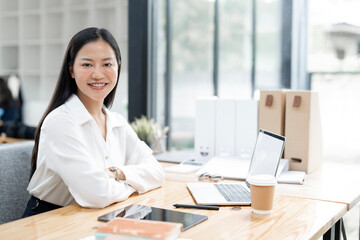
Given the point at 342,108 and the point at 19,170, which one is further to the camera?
the point at 342,108

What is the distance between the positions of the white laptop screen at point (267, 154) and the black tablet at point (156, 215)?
0.44m

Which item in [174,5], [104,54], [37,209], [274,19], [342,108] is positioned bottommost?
[37,209]

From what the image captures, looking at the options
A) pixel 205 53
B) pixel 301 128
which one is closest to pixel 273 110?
pixel 301 128

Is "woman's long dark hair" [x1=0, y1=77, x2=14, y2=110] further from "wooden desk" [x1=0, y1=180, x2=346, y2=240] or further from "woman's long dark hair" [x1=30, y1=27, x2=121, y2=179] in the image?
"wooden desk" [x1=0, y1=180, x2=346, y2=240]

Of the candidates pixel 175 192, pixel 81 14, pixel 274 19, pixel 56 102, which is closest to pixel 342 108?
pixel 274 19

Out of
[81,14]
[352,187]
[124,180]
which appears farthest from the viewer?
[81,14]

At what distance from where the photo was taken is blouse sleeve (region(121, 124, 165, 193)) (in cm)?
177

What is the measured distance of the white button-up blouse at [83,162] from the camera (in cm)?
158

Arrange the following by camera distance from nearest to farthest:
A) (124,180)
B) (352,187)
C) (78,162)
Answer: (78,162) < (124,180) < (352,187)

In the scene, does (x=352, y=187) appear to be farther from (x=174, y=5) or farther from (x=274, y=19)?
(x=174, y=5)

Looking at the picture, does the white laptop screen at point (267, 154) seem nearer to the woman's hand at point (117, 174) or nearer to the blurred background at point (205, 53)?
the woman's hand at point (117, 174)

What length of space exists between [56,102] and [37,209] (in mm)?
447

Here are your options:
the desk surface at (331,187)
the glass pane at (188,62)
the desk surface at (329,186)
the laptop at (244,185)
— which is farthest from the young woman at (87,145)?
the glass pane at (188,62)

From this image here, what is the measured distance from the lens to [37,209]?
176cm
